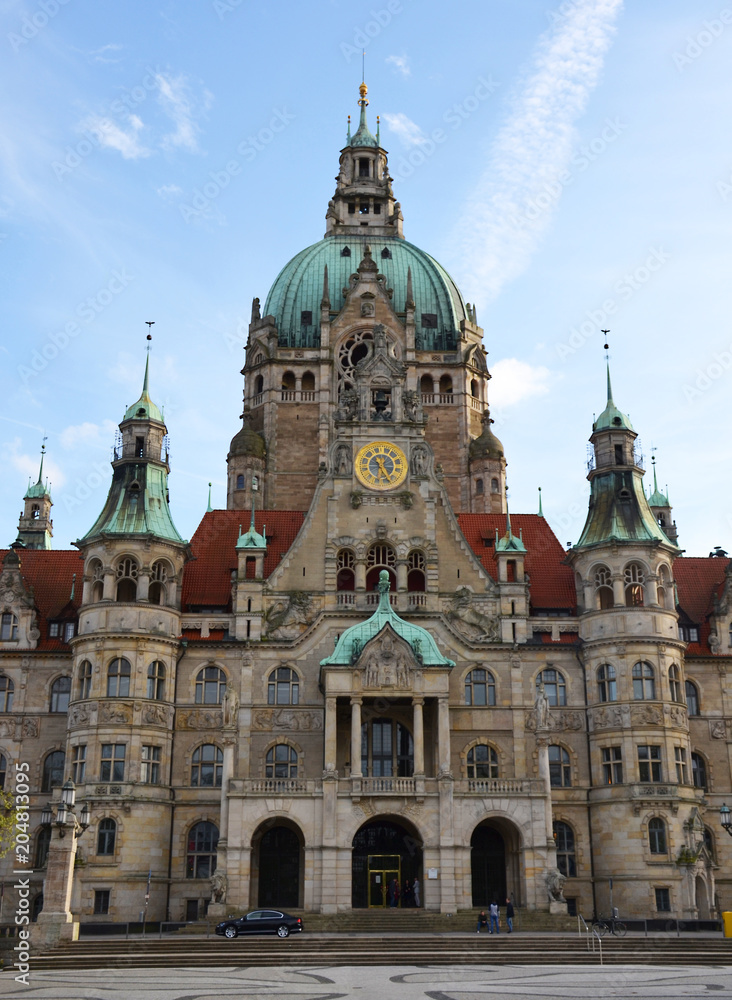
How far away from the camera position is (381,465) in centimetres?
5984

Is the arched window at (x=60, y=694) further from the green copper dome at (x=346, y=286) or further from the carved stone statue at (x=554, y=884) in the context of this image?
the green copper dome at (x=346, y=286)

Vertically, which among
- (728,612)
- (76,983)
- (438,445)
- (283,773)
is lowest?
(76,983)

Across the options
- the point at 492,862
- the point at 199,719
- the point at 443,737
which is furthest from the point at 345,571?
the point at 492,862

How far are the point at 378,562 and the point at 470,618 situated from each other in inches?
213

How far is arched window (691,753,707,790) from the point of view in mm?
57844

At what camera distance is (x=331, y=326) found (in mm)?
75562

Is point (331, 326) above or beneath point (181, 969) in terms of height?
above

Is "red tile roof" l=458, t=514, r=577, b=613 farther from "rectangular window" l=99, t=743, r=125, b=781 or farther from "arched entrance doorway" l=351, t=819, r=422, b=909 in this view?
"rectangular window" l=99, t=743, r=125, b=781

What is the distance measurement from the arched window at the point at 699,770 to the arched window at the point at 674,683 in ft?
12.6

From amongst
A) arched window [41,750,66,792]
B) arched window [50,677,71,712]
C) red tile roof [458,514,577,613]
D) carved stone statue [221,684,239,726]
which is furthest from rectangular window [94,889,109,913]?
red tile roof [458,514,577,613]

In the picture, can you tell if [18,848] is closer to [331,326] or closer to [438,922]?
[438,922]

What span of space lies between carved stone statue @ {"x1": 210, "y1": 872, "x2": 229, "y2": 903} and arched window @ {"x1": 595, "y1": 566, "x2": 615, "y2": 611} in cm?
2226

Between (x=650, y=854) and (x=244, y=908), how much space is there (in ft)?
60.8

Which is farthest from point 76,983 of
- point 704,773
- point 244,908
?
point 704,773
